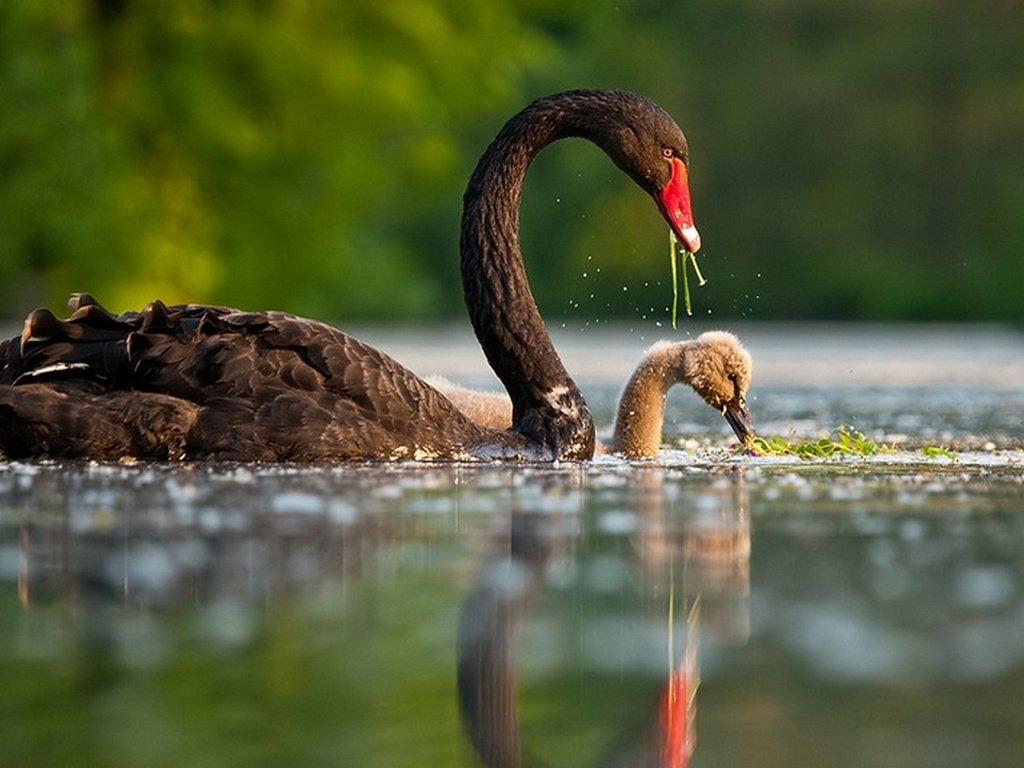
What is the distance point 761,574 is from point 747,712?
1.14m

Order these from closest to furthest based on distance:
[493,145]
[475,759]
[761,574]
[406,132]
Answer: [475,759] < [761,574] < [493,145] < [406,132]

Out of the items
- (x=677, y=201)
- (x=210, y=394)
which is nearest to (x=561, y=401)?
(x=677, y=201)

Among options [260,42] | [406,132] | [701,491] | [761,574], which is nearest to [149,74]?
[260,42]

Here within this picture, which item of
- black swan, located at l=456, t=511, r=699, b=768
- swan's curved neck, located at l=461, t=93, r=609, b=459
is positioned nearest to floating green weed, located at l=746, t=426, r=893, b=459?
swan's curved neck, located at l=461, t=93, r=609, b=459

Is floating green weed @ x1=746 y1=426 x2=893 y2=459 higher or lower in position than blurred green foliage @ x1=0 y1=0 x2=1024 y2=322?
lower

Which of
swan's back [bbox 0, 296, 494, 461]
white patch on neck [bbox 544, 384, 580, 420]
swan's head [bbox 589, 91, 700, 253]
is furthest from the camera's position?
swan's head [bbox 589, 91, 700, 253]

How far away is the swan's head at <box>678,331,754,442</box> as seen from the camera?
704cm

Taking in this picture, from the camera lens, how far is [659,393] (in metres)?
7.06

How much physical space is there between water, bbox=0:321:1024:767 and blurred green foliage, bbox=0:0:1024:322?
1256 cm

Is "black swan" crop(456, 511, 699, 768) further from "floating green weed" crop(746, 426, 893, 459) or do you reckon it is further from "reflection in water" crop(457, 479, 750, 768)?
"floating green weed" crop(746, 426, 893, 459)

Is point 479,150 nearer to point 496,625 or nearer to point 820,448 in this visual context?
point 820,448

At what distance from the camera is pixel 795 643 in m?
3.15

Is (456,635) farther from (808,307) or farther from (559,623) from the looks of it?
(808,307)

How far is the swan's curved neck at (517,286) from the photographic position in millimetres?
6422
